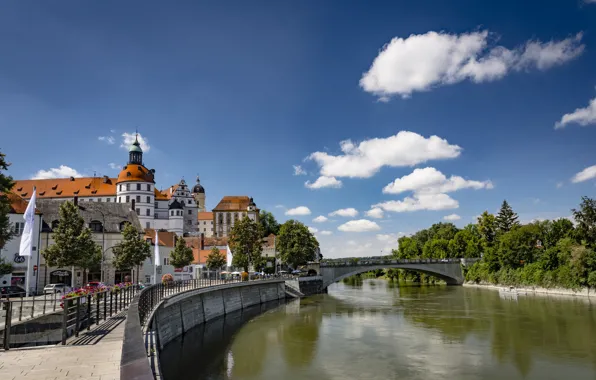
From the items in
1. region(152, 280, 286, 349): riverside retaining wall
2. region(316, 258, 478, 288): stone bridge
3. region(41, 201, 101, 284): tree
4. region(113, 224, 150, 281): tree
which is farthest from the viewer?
region(316, 258, 478, 288): stone bridge

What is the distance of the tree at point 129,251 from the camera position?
50281 mm

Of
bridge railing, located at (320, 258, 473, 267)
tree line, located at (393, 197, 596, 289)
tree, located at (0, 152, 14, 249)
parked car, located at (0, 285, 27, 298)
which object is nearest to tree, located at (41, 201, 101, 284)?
parked car, located at (0, 285, 27, 298)

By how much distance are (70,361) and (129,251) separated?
4247cm

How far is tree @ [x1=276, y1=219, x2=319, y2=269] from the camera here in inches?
3014

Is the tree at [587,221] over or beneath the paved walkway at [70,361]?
over

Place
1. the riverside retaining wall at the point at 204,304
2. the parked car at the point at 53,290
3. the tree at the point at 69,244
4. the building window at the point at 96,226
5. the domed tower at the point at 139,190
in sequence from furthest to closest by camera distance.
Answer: the domed tower at the point at 139,190 → the building window at the point at 96,226 → the tree at the point at 69,244 → the parked car at the point at 53,290 → the riverside retaining wall at the point at 204,304

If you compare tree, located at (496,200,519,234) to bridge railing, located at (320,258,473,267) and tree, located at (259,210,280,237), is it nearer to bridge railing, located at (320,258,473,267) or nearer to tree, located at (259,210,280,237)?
bridge railing, located at (320,258,473,267)

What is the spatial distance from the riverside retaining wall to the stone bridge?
15594 millimetres

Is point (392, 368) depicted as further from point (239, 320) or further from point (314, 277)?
point (314, 277)

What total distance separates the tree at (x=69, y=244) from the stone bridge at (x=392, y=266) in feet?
143

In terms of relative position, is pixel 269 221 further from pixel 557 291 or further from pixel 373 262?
pixel 557 291

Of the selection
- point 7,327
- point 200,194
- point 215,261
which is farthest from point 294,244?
point 200,194

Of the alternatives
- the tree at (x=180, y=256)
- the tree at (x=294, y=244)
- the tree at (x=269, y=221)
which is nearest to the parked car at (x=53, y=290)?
the tree at (x=180, y=256)

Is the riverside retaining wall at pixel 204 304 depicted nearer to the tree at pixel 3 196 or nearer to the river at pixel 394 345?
the river at pixel 394 345
